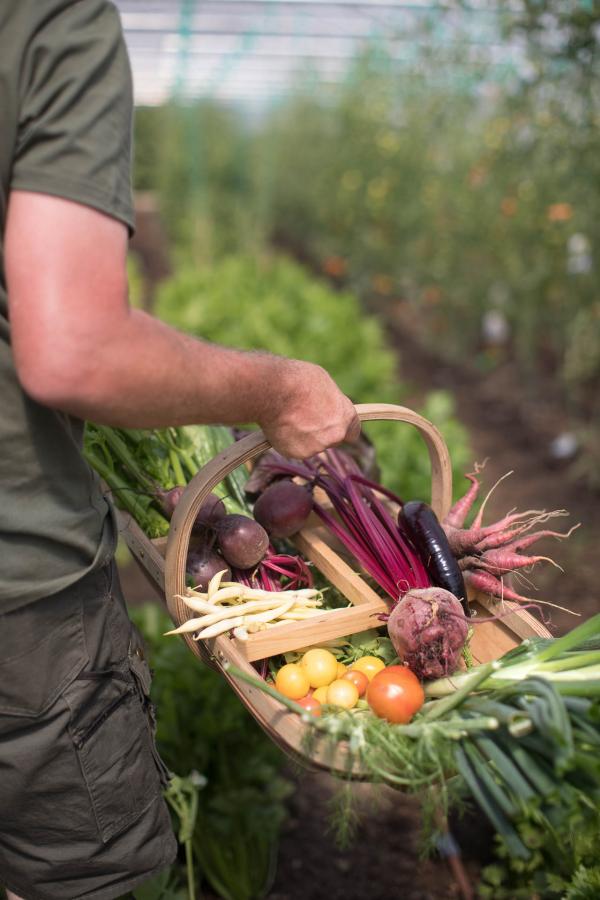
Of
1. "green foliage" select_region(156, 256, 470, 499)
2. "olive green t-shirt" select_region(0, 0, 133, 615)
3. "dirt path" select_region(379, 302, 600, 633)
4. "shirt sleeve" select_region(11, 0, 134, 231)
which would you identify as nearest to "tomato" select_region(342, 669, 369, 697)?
"olive green t-shirt" select_region(0, 0, 133, 615)

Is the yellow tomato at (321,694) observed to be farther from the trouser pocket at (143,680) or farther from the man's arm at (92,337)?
the man's arm at (92,337)

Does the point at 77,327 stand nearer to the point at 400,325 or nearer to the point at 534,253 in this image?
the point at 534,253

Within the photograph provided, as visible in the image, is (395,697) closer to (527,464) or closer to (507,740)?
(507,740)

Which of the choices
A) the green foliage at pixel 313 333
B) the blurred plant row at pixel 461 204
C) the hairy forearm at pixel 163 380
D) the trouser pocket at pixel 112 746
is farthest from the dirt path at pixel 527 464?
the hairy forearm at pixel 163 380

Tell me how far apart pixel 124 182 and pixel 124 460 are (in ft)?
3.39

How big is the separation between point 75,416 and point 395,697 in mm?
754

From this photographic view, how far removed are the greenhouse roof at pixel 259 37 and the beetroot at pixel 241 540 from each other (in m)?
7.28

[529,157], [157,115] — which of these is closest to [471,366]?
[529,157]

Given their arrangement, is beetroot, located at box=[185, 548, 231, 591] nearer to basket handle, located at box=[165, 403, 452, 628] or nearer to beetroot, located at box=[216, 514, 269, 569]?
beetroot, located at box=[216, 514, 269, 569]

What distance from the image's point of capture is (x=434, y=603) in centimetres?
169

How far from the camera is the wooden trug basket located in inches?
62.5

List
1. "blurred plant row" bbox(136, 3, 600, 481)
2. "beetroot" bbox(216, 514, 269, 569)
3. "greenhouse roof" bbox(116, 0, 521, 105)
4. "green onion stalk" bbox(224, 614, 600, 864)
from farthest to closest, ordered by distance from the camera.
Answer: "greenhouse roof" bbox(116, 0, 521, 105), "blurred plant row" bbox(136, 3, 600, 481), "beetroot" bbox(216, 514, 269, 569), "green onion stalk" bbox(224, 614, 600, 864)

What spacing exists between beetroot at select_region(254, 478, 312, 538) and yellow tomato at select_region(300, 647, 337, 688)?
408 millimetres

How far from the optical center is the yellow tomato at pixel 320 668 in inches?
69.4
